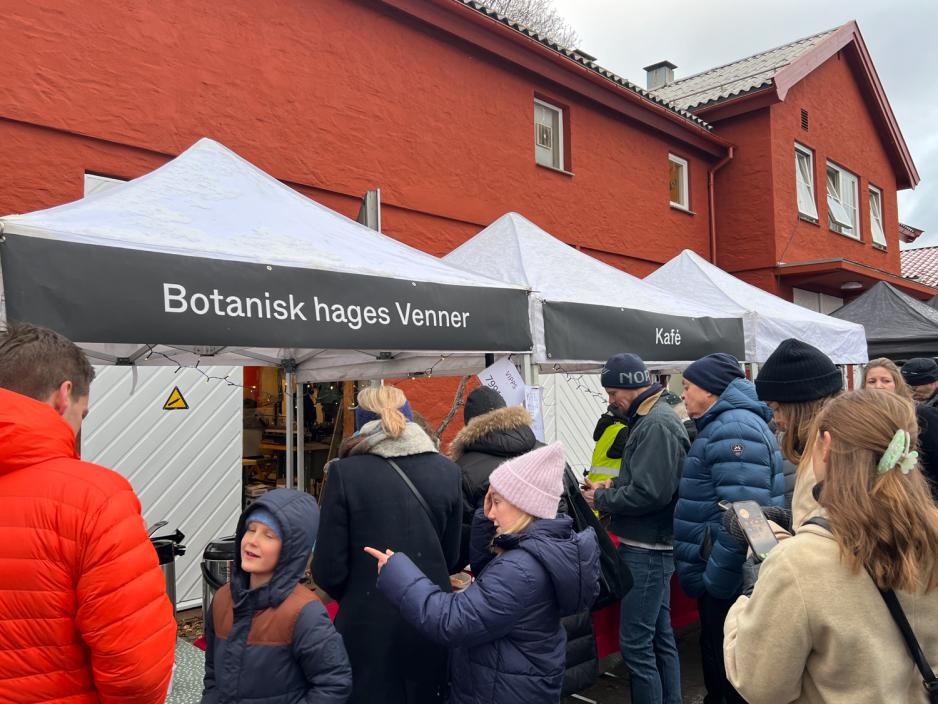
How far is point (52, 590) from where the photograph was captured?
5.54 ft

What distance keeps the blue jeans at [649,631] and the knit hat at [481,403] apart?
1.08 meters

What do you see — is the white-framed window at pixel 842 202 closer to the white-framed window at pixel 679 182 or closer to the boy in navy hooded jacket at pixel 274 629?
the white-framed window at pixel 679 182

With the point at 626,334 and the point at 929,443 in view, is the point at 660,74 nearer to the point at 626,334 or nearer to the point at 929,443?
the point at 626,334

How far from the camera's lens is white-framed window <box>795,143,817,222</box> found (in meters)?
14.8

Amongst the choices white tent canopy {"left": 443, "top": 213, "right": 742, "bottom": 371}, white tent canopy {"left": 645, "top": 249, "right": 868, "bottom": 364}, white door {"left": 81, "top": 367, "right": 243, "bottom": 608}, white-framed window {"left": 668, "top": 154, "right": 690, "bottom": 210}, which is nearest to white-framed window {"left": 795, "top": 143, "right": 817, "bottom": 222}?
white-framed window {"left": 668, "top": 154, "right": 690, "bottom": 210}

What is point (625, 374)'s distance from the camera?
4.07m

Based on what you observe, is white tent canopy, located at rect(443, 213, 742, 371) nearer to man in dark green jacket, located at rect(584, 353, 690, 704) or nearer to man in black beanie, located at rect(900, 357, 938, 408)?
man in dark green jacket, located at rect(584, 353, 690, 704)

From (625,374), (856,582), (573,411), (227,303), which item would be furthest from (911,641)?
(573,411)

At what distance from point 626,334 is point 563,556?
2852 mm

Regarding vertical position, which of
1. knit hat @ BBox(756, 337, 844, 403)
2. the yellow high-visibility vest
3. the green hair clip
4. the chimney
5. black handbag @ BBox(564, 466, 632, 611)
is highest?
the chimney

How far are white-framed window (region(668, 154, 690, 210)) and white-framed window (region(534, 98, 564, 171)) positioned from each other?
339 centimetres

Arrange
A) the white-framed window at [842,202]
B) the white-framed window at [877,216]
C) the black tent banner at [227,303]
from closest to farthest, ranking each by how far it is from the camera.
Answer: the black tent banner at [227,303], the white-framed window at [842,202], the white-framed window at [877,216]

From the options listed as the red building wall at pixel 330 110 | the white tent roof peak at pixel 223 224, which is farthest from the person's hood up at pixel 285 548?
the red building wall at pixel 330 110

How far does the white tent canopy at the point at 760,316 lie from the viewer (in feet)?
20.6
